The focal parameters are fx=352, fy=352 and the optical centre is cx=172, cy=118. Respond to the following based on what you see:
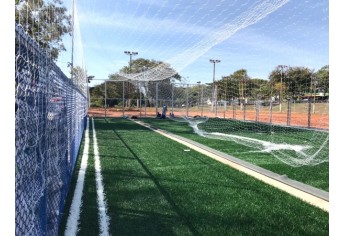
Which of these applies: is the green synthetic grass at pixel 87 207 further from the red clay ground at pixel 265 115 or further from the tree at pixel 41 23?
the red clay ground at pixel 265 115

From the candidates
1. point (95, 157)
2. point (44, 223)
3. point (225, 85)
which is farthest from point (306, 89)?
point (44, 223)

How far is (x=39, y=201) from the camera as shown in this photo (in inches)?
129

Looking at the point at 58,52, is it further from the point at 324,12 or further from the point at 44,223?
the point at 324,12

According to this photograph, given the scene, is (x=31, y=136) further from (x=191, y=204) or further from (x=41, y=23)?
(x=191, y=204)

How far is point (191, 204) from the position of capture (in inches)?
201

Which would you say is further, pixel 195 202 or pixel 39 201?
pixel 195 202

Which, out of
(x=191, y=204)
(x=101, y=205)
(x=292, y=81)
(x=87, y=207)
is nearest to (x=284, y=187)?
(x=191, y=204)

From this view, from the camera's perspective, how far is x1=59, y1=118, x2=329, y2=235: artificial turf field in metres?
4.25

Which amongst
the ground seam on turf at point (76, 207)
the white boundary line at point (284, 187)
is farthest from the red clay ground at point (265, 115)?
the ground seam on turf at point (76, 207)

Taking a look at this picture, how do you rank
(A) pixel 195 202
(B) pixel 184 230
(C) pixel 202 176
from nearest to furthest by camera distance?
(B) pixel 184 230 < (A) pixel 195 202 < (C) pixel 202 176
